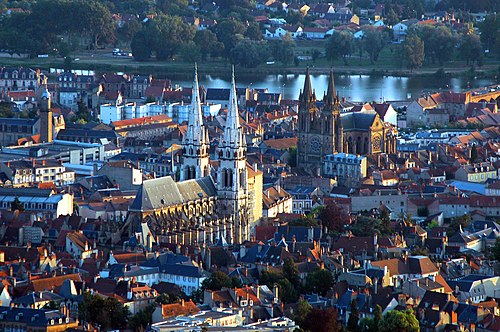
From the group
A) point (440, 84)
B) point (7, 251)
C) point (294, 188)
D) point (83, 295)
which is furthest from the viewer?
point (440, 84)

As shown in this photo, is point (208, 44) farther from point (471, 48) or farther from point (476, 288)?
point (476, 288)

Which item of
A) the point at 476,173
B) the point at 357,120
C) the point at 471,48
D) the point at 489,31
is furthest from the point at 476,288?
the point at 489,31

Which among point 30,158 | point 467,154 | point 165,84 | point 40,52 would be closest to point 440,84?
point 165,84

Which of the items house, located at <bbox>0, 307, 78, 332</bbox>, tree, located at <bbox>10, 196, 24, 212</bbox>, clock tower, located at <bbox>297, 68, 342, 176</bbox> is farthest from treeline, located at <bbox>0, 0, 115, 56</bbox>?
house, located at <bbox>0, 307, 78, 332</bbox>

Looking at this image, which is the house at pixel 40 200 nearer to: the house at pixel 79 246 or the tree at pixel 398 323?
the house at pixel 79 246

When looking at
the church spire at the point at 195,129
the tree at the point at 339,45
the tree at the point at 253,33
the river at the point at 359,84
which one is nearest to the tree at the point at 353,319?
the church spire at the point at 195,129

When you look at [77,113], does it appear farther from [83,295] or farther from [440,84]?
[83,295]
